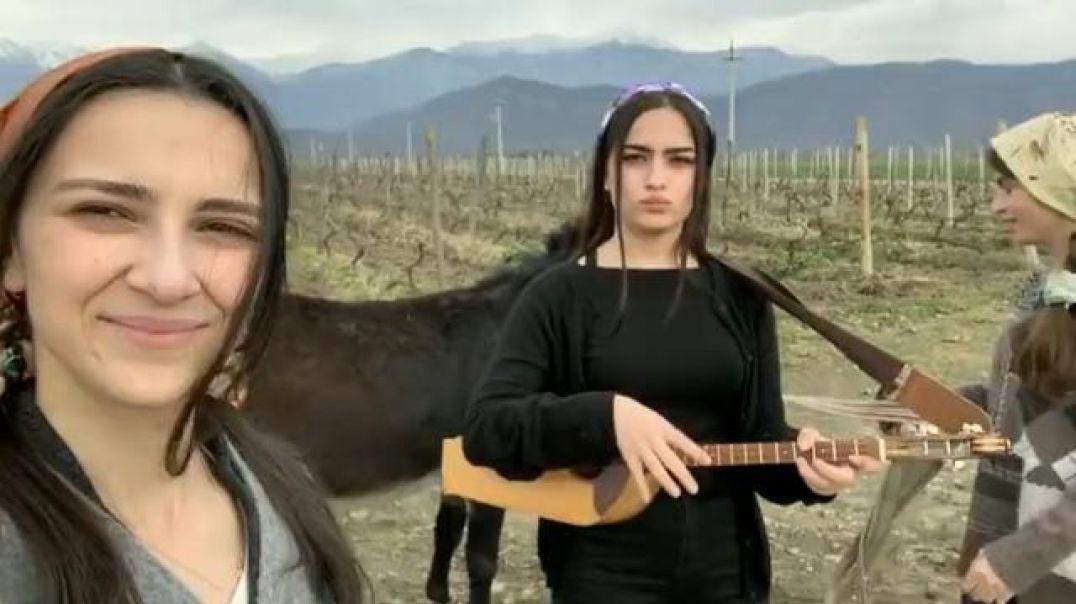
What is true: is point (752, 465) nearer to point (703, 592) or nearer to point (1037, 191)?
point (703, 592)

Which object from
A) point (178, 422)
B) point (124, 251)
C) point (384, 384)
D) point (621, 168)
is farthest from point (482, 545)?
point (124, 251)

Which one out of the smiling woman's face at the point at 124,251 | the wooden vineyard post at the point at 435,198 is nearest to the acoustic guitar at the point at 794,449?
the smiling woman's face at the point at 124,251

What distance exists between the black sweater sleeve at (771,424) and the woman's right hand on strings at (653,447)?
298mm

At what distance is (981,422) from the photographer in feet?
7.52

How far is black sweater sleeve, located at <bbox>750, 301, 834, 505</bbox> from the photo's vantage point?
2479 millimetres

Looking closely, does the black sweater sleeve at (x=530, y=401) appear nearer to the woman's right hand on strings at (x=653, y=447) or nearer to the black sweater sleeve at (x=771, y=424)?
the woman's right hand on strings at (x=653, y=447)

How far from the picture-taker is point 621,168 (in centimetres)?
253

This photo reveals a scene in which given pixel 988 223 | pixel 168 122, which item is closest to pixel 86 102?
pixel 168 122

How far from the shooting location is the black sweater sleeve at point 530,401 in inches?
93.6

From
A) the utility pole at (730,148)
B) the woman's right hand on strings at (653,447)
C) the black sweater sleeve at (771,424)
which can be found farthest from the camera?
the utility pole at (730,148)

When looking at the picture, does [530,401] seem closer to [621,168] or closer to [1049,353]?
Result: [621,168]

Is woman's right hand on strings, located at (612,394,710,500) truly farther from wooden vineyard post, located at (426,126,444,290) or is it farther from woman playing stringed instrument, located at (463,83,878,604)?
wooden vineyard post, located at (426,126,444,290)

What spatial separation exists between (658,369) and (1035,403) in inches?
34.9

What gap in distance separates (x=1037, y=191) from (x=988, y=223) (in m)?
21.0
